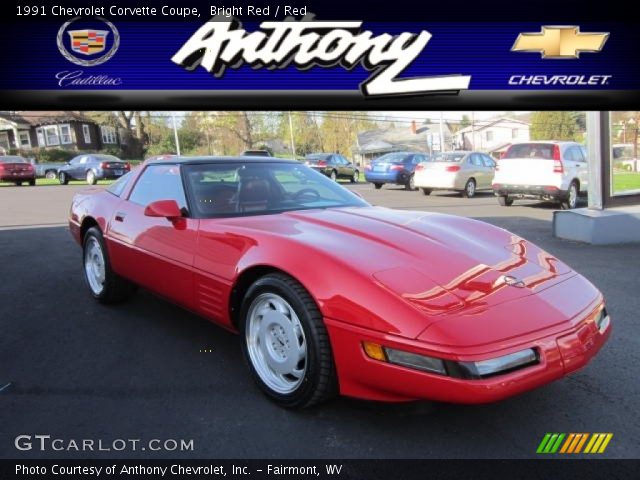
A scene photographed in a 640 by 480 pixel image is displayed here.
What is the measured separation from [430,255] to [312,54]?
3.36m

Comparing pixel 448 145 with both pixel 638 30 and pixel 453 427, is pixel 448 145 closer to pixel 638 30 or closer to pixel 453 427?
pixel 638 30

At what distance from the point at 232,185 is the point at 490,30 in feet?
13.0

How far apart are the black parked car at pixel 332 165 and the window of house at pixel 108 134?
35267 millimetres

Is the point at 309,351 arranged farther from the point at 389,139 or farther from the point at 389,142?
the point at 389,139

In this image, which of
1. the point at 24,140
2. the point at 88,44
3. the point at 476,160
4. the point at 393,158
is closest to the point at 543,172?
the point at 476,160

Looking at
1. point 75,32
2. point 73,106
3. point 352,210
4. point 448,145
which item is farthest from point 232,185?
point 448,145

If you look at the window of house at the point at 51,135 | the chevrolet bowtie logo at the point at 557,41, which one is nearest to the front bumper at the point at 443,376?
the chevrolet bowtie logo at the point at 557,41

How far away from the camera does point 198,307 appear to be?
9.88ft

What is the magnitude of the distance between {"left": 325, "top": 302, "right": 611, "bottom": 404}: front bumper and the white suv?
31.2 feet

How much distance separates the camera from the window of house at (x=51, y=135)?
46.1 metres

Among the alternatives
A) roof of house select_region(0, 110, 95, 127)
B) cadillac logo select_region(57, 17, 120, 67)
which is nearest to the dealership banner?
cadillac logo select_region(57, 17, 120, 67)

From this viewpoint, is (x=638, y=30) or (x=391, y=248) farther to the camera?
(x=638, y=30)

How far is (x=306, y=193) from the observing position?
3.60 m

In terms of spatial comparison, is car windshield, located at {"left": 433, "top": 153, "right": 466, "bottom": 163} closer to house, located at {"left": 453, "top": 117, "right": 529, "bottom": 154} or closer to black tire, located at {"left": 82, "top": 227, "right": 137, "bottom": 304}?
black tire, located at {"left": 82, "top": 227, "right": 137, "bottom": 304}
